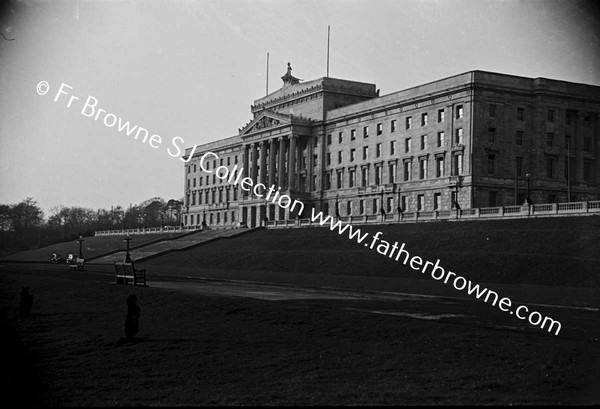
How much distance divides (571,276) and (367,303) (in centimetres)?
1904

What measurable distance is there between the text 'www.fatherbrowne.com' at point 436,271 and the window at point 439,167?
1337 centimetres

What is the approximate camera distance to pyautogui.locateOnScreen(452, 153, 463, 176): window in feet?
271

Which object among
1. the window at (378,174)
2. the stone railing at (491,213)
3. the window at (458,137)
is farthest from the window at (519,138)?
the window at (378,174)

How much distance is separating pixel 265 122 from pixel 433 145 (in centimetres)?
3913

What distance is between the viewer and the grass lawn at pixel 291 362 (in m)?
14.7

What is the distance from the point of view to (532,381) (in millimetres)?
15016

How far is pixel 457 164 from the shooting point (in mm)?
83250

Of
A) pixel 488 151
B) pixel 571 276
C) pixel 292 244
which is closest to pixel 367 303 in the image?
pixel 571 276

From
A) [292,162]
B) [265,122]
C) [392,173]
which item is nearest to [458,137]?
[392,173]

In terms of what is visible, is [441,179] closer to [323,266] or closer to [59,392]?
[323,266]

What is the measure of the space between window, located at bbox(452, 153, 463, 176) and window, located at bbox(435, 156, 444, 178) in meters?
2.28

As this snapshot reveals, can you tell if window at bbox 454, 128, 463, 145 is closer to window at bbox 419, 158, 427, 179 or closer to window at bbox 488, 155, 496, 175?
window at bbox 488, 155, 496, 175

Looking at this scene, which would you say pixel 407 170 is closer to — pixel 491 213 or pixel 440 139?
pixel 440 139

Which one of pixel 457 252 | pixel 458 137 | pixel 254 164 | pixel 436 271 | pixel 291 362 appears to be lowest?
pixel 291 362
